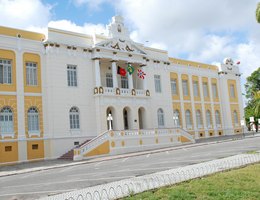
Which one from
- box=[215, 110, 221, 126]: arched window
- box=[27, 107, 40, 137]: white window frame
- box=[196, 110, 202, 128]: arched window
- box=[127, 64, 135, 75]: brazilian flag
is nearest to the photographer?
box=[27, 107, 40, 137]: white window frame

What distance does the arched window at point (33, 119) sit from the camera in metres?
Answer: 27.3

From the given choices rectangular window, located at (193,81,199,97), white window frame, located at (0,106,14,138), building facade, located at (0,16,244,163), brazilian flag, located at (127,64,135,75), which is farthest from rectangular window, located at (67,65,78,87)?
rectangular window, located at (193,81,199,97)

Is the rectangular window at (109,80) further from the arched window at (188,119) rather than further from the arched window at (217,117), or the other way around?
the arched window at (217,117)

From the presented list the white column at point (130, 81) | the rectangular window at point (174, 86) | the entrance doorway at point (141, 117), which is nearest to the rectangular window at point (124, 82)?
the white column at point (130, 81)

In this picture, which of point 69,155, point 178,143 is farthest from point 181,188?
point 178,143

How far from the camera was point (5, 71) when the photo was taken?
2670cm

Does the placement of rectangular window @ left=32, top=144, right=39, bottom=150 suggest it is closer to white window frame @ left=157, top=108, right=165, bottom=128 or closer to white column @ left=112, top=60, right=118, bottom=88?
white column @ left=112, top=60, right=118, bottom=88

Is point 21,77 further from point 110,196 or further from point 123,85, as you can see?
point 110,196

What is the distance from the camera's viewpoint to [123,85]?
35.8m

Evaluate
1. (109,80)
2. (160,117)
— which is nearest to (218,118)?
(160,117)

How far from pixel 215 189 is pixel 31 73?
22.7 m

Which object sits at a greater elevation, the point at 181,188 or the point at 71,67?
the point at 71,67

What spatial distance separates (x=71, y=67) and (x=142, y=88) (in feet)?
29.4

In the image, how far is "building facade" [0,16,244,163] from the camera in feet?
87.6
